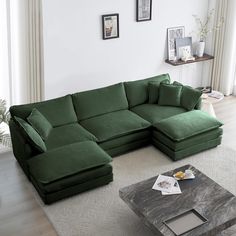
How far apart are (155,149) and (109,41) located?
1.76m

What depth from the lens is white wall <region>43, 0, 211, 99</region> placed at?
621 cm

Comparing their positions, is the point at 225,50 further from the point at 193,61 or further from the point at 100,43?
the point at 100,43

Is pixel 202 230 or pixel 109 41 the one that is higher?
pixel 109 41

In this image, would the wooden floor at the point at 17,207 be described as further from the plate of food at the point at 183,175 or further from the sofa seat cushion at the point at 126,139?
the plate of food at the point at 183,175

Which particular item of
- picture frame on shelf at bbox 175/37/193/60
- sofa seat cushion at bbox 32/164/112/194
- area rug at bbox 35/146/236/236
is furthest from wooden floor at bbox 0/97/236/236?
picture frame on shelf at bbox 175/37/193/60

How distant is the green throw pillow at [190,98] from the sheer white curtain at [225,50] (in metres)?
1.69

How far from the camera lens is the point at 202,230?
4.21m

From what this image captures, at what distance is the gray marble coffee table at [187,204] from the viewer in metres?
4.28

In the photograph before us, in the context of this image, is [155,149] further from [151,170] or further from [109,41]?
[109,41]

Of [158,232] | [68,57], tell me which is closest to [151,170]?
[158,232]

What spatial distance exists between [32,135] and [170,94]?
224 cm

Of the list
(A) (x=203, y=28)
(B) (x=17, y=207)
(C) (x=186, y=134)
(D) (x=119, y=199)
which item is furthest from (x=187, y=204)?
(A) (x=203, y=28)

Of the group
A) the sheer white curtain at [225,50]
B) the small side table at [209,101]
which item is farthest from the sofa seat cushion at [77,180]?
the sheer white curtain at [225,50]

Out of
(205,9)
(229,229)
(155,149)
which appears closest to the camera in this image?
(229,229)
